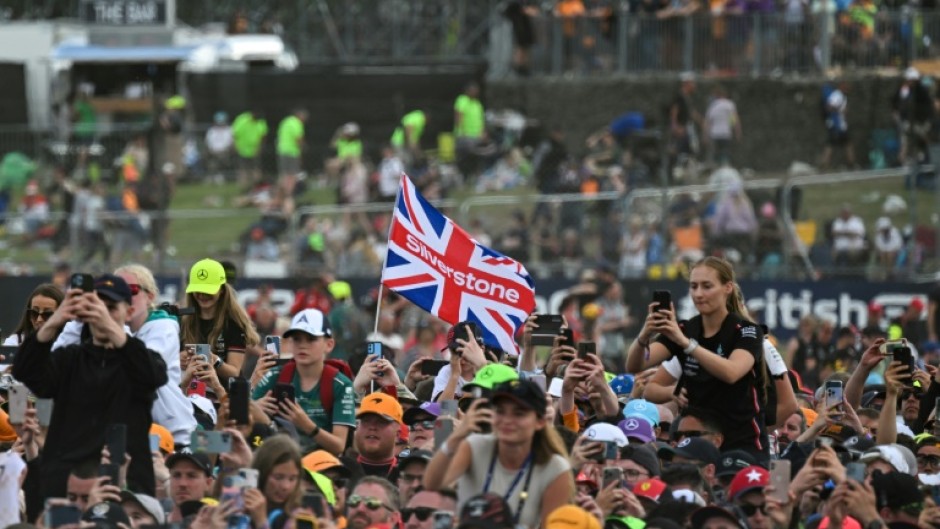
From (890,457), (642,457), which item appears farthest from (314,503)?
(890,457)

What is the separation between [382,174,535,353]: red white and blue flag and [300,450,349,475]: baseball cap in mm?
3228

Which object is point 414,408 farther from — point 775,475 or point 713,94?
point 713,94

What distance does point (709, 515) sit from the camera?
9.30m

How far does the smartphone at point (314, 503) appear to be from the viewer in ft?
29.5

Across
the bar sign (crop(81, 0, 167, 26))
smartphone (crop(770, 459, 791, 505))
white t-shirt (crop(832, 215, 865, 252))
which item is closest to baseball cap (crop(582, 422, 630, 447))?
smartphone (crop(770, 459, 791, 505))

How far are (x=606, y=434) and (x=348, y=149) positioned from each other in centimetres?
2016

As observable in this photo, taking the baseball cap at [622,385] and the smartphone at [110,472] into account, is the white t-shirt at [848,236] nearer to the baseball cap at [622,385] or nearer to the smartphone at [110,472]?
the baseball cap at [622,385]

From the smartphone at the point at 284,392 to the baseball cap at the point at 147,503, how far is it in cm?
136

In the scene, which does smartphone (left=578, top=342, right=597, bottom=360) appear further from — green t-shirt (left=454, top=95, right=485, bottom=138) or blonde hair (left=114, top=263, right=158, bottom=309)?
green t-shirt (left=454, top=95, right=485, bottom=138)

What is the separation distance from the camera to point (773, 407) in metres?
11.7

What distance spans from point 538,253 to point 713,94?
7467 mm

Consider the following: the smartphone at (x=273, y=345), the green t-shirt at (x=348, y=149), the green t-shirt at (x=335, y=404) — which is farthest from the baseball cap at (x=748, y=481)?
the green t-shirt at (x=348, y=149)

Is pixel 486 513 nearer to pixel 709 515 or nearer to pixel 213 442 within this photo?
pixel 709 515

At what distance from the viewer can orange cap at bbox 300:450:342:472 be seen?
421 inches
